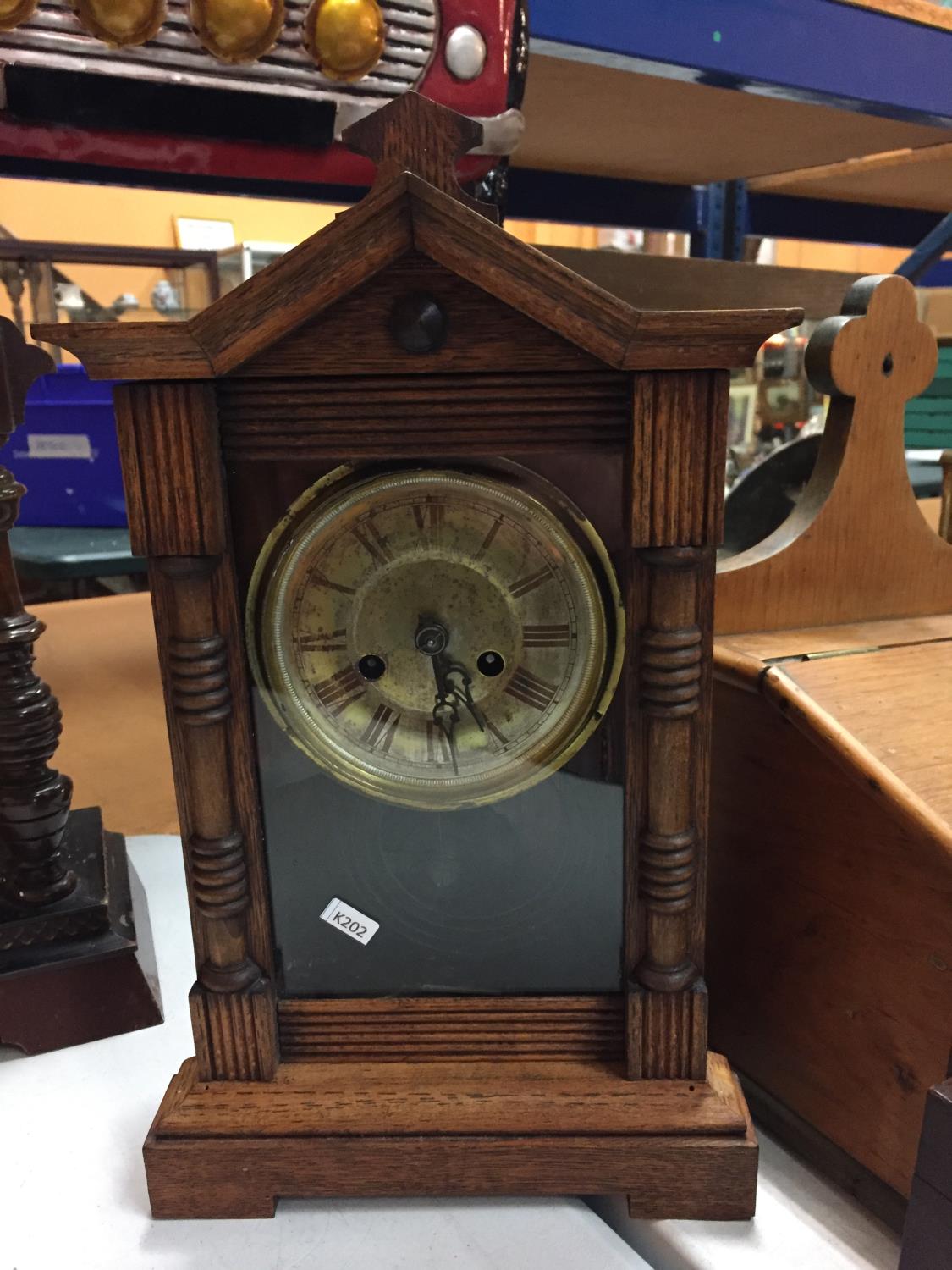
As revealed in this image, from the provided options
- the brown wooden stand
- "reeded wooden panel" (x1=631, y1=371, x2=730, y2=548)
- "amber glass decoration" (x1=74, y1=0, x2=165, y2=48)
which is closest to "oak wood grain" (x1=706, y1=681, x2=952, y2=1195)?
the brown wooden stand

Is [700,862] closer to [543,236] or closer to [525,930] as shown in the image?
[525,930]

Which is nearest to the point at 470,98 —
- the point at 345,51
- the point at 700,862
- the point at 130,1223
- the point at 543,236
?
the point at 345,51

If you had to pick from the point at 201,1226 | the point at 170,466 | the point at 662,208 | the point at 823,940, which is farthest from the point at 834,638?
the point at 662,208

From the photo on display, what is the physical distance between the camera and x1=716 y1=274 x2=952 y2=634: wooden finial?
2.73ft

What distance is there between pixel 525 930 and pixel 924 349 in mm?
614

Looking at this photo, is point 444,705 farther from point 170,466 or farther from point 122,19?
point 122,19

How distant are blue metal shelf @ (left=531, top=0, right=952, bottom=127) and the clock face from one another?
1.86 feet

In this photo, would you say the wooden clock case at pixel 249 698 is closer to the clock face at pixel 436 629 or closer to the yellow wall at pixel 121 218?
the clock face at pixel 436 629

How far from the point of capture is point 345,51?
82 cm

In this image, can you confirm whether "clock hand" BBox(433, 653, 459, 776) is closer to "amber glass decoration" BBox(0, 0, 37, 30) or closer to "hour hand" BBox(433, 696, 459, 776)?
"hour hand" BBox(433, 696, 459, 776)

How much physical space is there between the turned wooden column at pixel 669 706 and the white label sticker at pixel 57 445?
1507 millimetres

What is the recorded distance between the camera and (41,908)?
0.87m

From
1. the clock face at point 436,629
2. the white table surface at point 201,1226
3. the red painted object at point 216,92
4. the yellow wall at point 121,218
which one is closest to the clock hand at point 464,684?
the clock face at point 436,629

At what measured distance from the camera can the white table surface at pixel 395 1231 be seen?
25.8 inches
